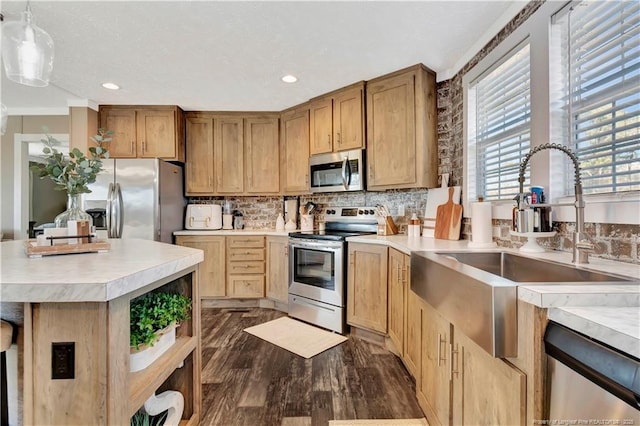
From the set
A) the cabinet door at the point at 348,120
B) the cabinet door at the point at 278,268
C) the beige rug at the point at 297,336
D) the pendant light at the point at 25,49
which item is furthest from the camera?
the cabinet door at the point at 278,268

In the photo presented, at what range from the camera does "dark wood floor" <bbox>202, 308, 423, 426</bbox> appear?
167 centimetres

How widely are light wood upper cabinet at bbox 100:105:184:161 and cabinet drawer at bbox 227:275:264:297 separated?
1676mm

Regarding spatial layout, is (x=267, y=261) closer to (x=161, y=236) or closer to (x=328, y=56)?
(x=161, y=236)

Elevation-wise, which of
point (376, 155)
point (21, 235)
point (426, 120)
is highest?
point (426, 120)

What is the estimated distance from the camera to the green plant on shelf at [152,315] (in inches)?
43.8

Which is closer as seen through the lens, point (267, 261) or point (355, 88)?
point (355, 88)

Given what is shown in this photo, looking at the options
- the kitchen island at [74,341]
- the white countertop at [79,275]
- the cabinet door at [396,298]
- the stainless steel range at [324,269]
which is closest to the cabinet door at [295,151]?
the stainless steel range at [324,269]

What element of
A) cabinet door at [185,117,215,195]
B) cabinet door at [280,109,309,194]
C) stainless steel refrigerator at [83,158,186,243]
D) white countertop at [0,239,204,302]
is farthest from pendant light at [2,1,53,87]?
cabinet door at [280,109,309,194]

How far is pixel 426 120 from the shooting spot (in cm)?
259

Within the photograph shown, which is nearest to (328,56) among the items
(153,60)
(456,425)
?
(153,60)

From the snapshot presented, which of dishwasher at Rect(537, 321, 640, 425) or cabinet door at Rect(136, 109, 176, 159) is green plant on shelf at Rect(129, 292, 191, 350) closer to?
dishwasher at Rect(537, 321, 640, 425)

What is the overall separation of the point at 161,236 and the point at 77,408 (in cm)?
269

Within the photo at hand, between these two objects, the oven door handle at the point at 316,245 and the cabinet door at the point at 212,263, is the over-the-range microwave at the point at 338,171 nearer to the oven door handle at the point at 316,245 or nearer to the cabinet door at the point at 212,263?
the oven door handle at the point at 316,245

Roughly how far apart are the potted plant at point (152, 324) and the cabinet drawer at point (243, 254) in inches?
84.0
